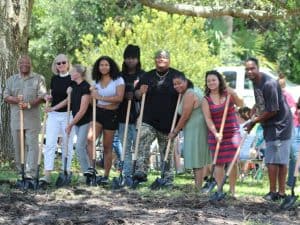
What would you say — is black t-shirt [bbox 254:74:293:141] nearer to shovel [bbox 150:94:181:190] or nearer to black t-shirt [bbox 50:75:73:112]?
shovel [bbox 150:94:181:190]

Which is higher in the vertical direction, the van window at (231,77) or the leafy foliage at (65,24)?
the leafy foliage at (65,24)

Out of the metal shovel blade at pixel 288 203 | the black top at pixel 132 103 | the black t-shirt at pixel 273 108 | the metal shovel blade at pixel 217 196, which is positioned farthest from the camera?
the black top at pixel 132 103

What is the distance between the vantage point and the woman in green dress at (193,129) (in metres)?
10.7

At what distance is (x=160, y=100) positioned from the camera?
11047 millimetres

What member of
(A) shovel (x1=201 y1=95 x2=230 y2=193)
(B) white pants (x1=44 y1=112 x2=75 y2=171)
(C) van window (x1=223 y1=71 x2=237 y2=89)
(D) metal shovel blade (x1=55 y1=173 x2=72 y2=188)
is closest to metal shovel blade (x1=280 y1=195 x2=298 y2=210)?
(A) shovel (x1=201 y1=95 x2=230 y2=193)

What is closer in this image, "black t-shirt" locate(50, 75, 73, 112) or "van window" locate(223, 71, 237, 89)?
"black t-shirt" locate(50, 75, 73, 112)

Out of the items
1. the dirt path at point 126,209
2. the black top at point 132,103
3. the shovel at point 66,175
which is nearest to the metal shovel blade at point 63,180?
the shovel at point 66,175

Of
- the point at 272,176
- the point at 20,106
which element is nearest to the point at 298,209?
the point at 272,176

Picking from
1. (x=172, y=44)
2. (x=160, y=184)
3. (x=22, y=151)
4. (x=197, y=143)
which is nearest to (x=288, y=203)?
(x=197, y=143)

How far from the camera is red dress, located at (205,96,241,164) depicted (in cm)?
1031

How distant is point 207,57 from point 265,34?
344 inches

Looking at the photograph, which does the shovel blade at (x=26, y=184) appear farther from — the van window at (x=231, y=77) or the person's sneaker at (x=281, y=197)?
the van window at (x=231, y=77)

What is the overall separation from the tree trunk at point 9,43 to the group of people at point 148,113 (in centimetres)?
226

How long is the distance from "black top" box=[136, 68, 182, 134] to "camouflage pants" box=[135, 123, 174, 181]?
0.08 metres
